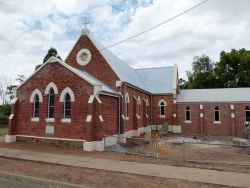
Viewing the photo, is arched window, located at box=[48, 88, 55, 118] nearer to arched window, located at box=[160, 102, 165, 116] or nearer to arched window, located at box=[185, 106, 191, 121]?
arched window, located at box=[160, 102, 165, 116]

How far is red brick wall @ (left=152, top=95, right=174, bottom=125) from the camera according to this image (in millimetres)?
32812

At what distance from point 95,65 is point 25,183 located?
52.2ft

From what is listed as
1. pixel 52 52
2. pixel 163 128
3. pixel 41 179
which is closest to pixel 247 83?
pixel 163 128

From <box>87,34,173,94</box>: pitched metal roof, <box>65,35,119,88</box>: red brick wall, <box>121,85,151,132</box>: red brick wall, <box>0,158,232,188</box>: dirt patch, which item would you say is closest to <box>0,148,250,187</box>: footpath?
<box>0,158,232,188</box>: dirt patch

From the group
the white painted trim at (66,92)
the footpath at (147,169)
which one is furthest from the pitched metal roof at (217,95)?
the footpath at (147,169)

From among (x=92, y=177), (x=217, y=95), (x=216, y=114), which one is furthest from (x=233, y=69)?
(x=92, y=177)

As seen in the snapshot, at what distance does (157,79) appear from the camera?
35.9 meters

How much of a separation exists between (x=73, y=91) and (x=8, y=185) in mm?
9931

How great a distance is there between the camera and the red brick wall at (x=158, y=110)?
32.8 meters

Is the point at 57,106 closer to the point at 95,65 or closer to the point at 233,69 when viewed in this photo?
the point at 95,65

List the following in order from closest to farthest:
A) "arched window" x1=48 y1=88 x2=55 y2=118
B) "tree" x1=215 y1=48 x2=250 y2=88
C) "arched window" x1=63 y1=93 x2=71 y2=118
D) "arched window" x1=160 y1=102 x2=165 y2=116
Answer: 1. "arched window" x1=63 y1=93 x2=71 y2=118
2. "arched window" x1=48 y1=88 x2=55 y2=118
3. "arched window" x1=160 y1=102 x2=165 y2=116
4. "tree" x1=215 y1=48 x2=250 y2=88

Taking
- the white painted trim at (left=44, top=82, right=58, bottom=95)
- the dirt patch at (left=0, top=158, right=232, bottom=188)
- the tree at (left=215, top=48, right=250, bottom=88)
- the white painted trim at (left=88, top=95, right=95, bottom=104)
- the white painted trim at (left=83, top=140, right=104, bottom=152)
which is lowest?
the dirt patch at (left=0, top=158, right=232, bottom=188)

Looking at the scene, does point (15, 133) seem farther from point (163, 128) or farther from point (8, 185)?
point (163, 128)

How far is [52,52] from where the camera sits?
43969 millimetres
